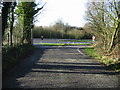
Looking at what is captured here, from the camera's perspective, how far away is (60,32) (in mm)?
51406

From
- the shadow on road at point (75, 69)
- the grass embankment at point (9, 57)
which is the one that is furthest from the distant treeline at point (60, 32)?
the shadow on road at point (75, 69)

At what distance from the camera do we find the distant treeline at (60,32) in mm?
49156

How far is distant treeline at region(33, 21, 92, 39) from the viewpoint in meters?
49.2

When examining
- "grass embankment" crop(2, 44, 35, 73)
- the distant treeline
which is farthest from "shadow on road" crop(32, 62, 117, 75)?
the distant treeline

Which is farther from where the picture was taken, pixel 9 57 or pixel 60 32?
pixel 60 32

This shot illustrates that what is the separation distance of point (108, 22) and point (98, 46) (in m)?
2.95

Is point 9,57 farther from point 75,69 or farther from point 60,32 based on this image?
point 60,32

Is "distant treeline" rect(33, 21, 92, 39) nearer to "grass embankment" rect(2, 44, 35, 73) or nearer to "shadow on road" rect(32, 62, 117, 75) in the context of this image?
"grass embankment" rect(2, 44, 35, 73)

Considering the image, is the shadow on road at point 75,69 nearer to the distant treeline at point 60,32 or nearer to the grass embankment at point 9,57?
the grass embankment at point 9,57

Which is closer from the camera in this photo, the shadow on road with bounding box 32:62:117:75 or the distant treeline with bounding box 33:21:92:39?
the shadow on road with bounding box 32:62:117:75

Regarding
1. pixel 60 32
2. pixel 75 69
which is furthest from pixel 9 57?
pixel 60 32

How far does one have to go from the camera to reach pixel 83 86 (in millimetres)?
6168

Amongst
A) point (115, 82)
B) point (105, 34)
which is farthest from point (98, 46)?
point (115, 82)

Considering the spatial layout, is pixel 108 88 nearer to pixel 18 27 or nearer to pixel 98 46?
pixel 98 46
